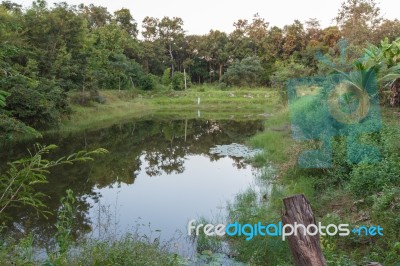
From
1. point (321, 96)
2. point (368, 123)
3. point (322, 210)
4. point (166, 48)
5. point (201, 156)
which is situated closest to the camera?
point (322, 210)

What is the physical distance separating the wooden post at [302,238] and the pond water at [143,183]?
3.73m

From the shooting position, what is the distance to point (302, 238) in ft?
6.77

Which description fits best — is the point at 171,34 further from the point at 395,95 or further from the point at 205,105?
the point at 395,95

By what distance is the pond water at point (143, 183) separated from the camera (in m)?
6.69

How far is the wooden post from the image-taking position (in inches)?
80.8

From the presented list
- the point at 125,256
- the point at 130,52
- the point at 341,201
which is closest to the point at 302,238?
the point at 125,256

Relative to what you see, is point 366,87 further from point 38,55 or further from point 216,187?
point 38,55

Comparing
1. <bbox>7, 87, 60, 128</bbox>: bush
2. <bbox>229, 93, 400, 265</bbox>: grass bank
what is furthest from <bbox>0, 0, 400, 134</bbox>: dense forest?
<bbox>229, 93, 400, 265</bbox>: grass bank

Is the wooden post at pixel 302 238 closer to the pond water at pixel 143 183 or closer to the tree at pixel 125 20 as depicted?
the pond water at pixel 143 183

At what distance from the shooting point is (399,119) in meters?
9.98

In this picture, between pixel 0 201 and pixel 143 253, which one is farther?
pixel 143 253

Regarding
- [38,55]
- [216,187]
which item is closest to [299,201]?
[216,187]

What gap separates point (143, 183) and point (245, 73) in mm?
29545

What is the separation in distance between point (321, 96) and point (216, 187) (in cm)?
487
